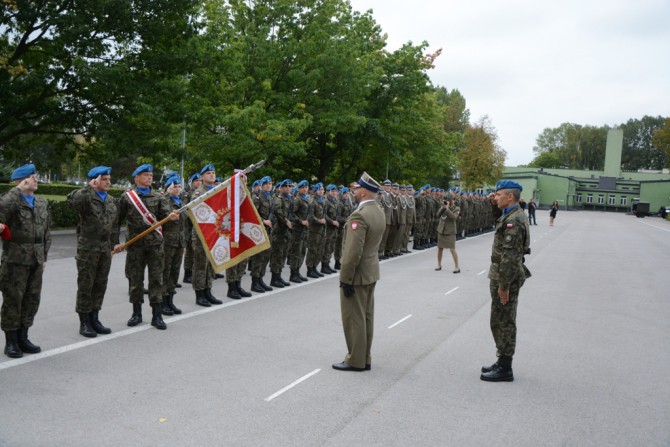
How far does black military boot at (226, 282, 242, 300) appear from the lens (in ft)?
33.2

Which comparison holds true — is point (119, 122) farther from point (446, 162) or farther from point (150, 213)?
point (446, 162)

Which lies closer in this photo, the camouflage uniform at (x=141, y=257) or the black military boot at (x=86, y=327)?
the black military boot at (x=86, y=327)

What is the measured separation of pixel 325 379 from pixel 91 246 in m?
3.50

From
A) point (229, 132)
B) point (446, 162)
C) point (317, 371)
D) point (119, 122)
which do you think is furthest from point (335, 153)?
point (317, 371)

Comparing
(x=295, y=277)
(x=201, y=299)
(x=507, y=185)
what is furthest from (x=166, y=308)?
(x=507, y=185)

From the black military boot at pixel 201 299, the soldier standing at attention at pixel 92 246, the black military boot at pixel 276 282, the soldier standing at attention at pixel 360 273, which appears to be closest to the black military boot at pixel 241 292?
the black military boot at pixel 201 299

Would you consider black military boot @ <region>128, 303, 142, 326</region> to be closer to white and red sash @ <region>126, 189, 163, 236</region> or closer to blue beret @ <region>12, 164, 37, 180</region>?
white and red sash @ <region>126, 189, 163, 236</region>

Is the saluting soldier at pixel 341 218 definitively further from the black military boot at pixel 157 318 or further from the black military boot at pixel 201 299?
the black military boot at pixel 157 318

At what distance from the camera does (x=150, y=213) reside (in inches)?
315

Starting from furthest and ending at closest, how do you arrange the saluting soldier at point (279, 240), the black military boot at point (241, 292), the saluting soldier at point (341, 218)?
the saluting soldier at point (341, 218), the saluting soldier at point (279, 240), the black military boot at point (241, 292)

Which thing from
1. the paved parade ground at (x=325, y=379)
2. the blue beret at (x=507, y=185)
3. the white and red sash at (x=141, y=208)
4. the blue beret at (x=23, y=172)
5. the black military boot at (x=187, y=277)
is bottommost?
the black military boot at (x=187, y=277)

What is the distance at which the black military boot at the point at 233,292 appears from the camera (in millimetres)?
10112

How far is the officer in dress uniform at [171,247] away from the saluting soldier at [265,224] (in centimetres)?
220

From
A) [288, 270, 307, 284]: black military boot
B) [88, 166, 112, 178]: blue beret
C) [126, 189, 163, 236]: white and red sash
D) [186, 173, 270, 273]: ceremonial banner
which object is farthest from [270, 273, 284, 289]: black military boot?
[88, 166, 112, 178]: blue beret
